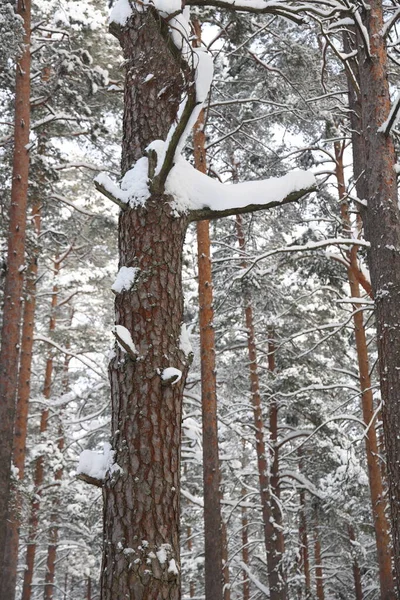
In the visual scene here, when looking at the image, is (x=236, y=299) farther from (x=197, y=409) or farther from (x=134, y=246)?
(x=134, y=246)

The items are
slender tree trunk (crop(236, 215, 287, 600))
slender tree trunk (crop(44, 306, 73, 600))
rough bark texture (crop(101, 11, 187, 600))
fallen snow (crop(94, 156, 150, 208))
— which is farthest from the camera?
slender tree trunk (crop(44, 306, 73, 600))

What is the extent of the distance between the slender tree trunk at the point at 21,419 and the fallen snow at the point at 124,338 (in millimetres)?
6977

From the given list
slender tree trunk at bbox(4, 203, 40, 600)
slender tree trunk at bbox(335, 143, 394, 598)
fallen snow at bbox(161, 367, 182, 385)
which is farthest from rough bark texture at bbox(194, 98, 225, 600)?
fallen snow at bbox(161, 367, 182, 385)

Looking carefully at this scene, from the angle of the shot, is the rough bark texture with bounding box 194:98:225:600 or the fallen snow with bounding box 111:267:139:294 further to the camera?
the rough bark texture with bounding box 194:98:225:600

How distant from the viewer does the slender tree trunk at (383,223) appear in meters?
4.87

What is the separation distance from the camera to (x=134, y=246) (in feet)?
9.57

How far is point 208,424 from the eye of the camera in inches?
358

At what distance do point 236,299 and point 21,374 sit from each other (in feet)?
16.9

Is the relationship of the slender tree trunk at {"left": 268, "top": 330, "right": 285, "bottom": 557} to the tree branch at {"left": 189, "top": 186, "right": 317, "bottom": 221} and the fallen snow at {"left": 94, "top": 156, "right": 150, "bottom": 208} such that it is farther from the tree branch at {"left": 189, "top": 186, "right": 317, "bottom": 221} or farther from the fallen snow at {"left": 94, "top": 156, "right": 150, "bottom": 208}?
the fallen snow at {"left": 94, "top": 156, "right": 150, "bottom": 208}

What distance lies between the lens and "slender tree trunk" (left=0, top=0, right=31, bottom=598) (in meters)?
7.70

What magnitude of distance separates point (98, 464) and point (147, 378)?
489mm

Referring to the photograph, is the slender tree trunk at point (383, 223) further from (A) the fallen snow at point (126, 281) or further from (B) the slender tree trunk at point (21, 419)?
(B) the slender tree trunk at point (21, 419)

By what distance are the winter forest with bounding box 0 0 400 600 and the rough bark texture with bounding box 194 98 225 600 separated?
1.4 inches

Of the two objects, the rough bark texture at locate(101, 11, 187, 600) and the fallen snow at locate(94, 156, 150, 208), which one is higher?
the fallen snow at locate(94, 156, 150, 208)
